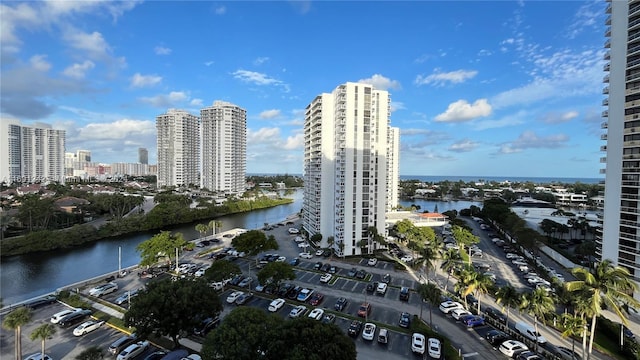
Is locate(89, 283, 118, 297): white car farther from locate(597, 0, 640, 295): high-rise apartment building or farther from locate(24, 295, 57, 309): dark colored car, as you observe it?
locate(597, 0, 640, 295): high-rise apartment building

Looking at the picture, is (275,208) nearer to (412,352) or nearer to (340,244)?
(340,244)

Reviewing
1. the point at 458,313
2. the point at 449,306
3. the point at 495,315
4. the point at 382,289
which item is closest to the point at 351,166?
the point at 382,289

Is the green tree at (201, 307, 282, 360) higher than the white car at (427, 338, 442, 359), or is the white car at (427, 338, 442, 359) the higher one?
the green tree at (201, 307, 282, 360)

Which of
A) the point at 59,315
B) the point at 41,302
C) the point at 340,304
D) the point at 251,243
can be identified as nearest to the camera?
the point at 59,315

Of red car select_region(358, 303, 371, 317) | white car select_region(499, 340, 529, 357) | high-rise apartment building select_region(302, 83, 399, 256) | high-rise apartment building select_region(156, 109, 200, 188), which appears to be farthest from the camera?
high-rise apartment building select_region(156, 109, 200, 188)

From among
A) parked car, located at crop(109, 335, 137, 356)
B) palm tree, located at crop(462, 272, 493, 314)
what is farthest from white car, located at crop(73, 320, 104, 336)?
palm tree, located at crop(462, 272, 493, 314)

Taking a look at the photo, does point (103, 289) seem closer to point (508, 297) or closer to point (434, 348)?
point (434, 348)
